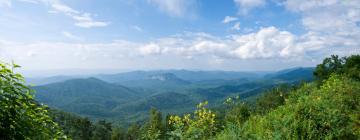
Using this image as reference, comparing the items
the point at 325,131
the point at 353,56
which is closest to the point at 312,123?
the point at 325,131

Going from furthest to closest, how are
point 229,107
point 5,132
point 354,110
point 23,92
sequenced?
point 229,107
point 354,110
point 23,92
point 5,132

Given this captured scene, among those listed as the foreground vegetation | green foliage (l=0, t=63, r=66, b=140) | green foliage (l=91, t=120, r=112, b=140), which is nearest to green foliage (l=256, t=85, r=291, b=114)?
the foreground vegetation

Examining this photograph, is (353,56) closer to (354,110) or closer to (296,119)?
(354,110)

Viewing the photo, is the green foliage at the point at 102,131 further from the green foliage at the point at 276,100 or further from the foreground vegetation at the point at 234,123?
the foreground vegetation at the point at 234,123

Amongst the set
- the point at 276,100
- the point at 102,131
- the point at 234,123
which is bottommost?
the point at 102,131

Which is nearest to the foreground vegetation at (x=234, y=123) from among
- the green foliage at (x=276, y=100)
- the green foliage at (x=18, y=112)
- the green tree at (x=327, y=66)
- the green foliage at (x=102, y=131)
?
the green foliage at (x=18, y=112)

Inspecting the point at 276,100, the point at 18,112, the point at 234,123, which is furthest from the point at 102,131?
the point at 18,112

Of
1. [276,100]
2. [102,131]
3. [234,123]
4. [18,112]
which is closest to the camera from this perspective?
[18,112]

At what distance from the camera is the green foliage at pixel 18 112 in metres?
3.48

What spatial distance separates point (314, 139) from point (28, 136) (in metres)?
5.44

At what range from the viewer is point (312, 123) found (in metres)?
6.78

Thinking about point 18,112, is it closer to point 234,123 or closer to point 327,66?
point 234,123

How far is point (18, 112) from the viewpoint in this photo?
11.8ft

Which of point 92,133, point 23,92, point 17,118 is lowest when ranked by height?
point 92,133
